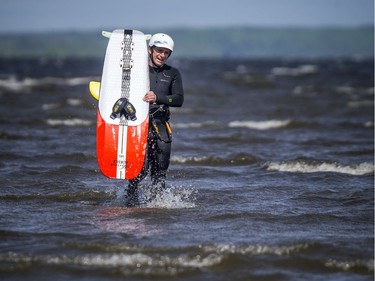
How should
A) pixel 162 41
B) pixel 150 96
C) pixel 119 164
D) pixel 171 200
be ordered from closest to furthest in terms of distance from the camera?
pixel 150 96 < pixel 162 41 < pixel 119 164 < pixel 171 200

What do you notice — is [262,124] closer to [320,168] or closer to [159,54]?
[320,168]

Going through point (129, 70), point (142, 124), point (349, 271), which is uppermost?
point (129, 70)

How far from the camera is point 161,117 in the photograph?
9.45 metres

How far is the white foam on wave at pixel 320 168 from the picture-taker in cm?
1236

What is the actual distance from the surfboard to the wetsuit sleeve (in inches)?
8.5

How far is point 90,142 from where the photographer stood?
1617 cm

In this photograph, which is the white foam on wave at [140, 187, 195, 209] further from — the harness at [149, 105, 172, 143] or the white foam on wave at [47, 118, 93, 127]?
the white foam on wave at [47, 118, 93, 127]

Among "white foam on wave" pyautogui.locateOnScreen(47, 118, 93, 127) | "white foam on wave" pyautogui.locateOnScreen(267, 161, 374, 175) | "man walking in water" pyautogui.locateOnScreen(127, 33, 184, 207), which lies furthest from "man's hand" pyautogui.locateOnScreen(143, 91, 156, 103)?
"white foam on wave" pyautogui.locateOnScreen(47, 118, 93, 127)

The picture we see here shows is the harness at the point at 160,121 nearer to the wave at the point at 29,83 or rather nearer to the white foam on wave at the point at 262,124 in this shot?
the white foam on wave at the point at 262,124

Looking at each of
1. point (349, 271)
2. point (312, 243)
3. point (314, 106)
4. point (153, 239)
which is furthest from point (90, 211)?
point (314, 106)

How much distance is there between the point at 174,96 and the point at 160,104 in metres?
0.19

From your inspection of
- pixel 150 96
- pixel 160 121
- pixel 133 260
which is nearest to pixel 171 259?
pixel 133 260

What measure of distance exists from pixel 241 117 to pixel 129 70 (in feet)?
44.2

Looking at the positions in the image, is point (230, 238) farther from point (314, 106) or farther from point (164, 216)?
point (314, 106)
